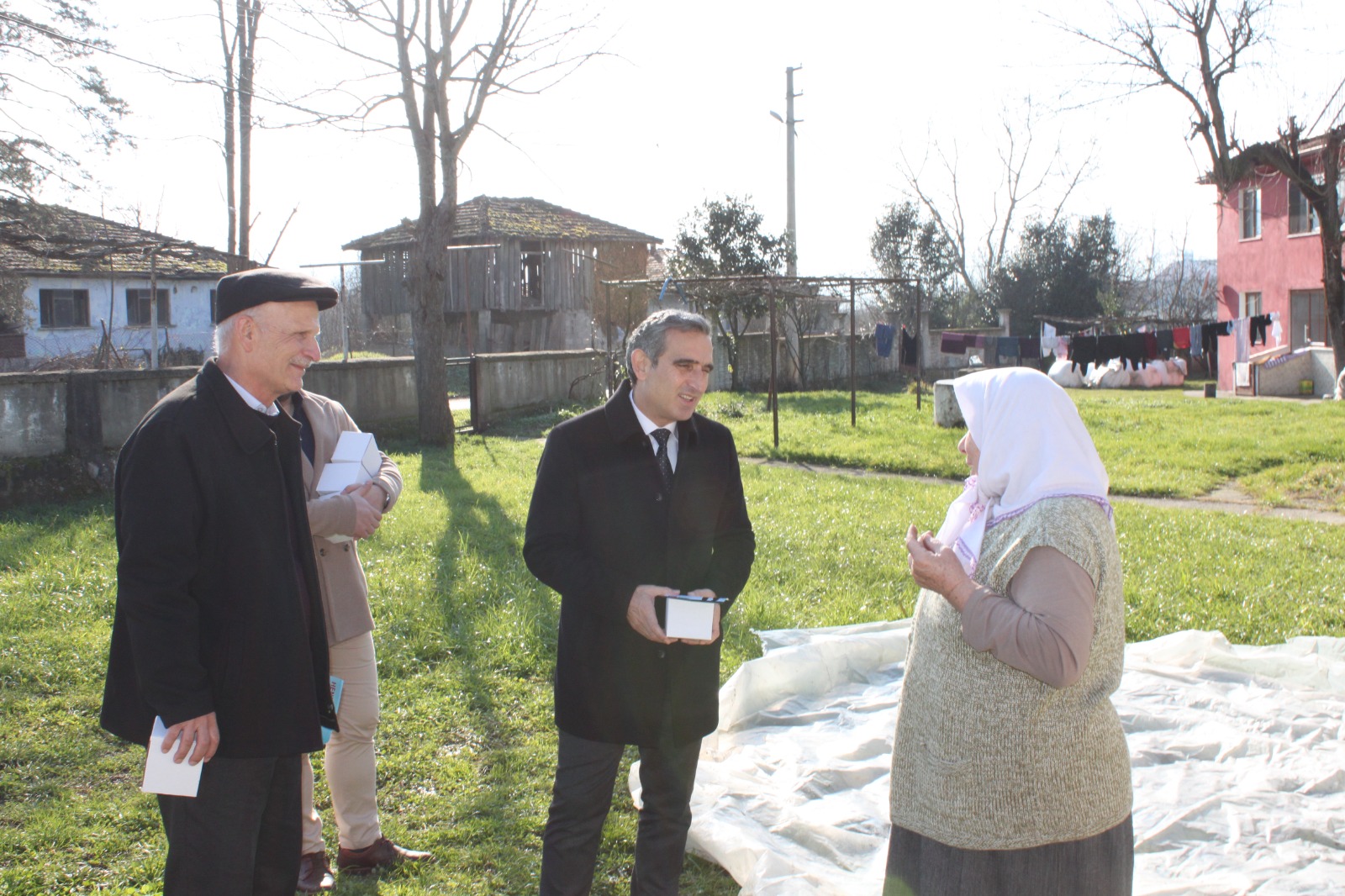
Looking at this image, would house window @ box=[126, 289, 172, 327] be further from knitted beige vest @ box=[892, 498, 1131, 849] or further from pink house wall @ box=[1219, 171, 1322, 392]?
knitted beige vest @ box=[892, 498, 1131, 849]

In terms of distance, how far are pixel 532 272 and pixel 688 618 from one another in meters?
30.0

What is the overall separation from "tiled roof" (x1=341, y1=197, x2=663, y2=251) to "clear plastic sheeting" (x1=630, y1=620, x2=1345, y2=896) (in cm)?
2758

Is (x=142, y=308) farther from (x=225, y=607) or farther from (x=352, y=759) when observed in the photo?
(x=225, y=607)

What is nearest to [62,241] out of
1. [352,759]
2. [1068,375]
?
[352,759]

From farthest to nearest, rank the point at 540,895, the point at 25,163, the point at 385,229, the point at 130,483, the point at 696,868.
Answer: the point at 385,229
the point at 25,163
the point at 696,868
the point at 540,895
the point at 130,483

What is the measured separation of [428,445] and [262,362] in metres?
11.8

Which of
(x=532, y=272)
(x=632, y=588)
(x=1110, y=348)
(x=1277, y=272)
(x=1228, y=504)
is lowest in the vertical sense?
(x=1228, y=504)

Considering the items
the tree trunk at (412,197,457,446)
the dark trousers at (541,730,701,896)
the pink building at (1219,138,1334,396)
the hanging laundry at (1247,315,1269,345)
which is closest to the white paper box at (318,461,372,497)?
the dark trousers at (541,730,701,896)

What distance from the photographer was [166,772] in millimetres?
2209

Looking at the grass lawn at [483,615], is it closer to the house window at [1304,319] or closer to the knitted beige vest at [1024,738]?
the knitted beige vest at [1024,738]

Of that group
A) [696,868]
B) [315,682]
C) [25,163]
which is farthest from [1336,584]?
[25,163]

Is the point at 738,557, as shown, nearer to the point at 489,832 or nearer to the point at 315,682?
the point at 315,682

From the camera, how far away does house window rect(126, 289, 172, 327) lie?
3155cm

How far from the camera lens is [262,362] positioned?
2.50 meters
